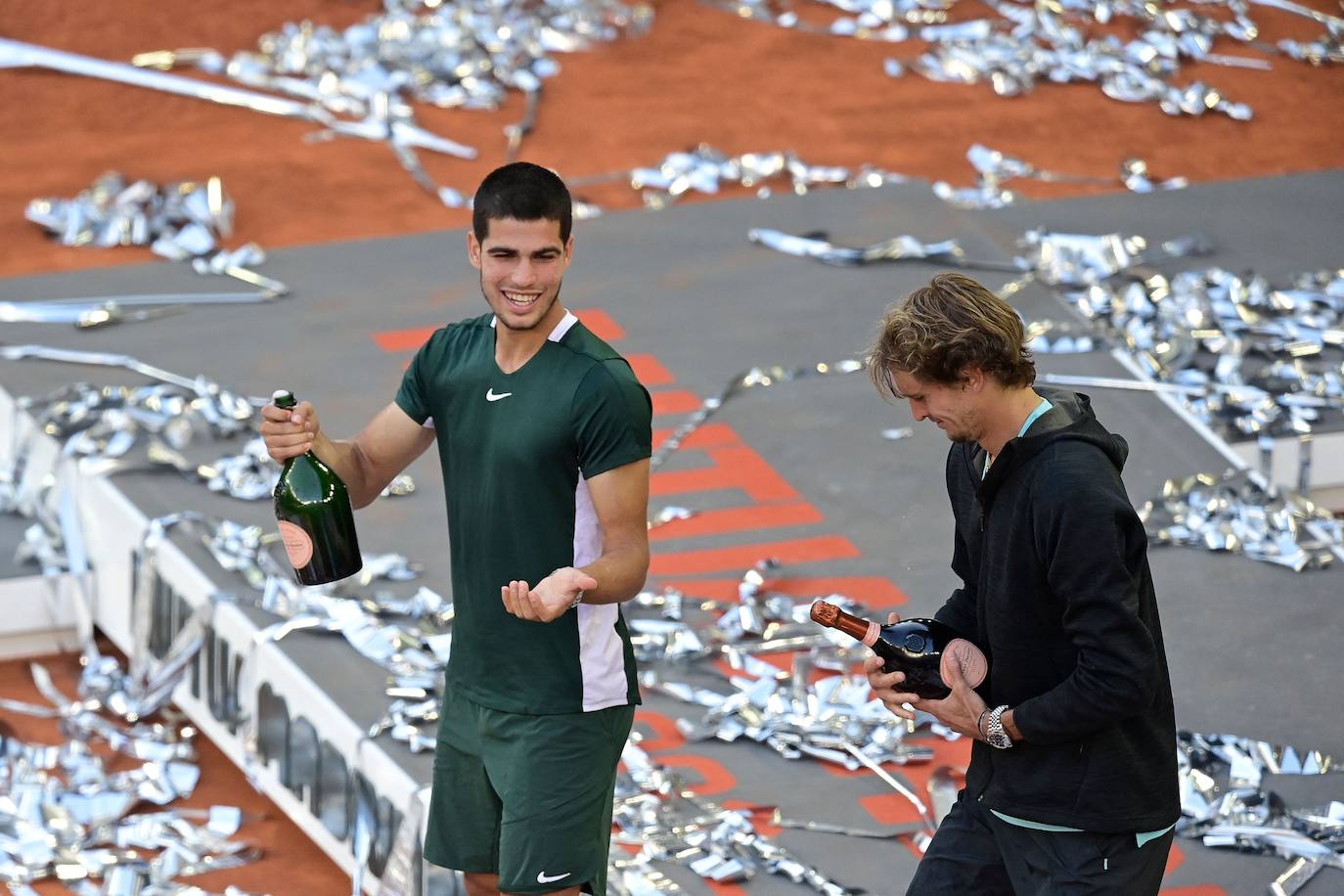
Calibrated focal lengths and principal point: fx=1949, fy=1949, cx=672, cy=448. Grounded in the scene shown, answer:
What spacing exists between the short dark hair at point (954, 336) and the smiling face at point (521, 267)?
2.21ft

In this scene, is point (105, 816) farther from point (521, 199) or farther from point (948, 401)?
point (948, 401)

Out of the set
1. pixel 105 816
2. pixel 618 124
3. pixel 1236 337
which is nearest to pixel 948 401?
pixel 105 816

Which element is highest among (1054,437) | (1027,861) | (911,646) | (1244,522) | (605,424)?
(1054,437)

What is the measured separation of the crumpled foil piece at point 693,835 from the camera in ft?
14.1

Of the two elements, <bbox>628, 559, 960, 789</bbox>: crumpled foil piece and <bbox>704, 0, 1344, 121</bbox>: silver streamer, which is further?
<bbox>704, 0, 1344, 121</bbox>: silver streamer

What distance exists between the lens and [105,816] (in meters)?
5.36

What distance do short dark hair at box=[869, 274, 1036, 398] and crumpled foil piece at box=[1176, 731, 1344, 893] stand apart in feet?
5.61

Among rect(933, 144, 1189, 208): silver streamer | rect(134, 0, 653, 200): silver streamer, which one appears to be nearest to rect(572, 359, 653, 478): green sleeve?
rect(933, 144, 1189, 208): silver streamer

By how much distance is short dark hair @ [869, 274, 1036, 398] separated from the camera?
300 cm

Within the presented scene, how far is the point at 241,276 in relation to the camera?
757 cm

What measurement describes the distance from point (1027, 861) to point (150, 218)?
266 inches

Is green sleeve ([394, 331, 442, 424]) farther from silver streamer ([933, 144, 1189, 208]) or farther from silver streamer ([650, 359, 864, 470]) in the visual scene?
silver streamer ([933, 144, 1189, 208])

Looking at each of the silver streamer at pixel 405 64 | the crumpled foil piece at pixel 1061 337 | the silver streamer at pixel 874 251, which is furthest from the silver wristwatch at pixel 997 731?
the silver streamer at pixel 405 64

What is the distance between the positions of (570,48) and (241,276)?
4.42 meters
